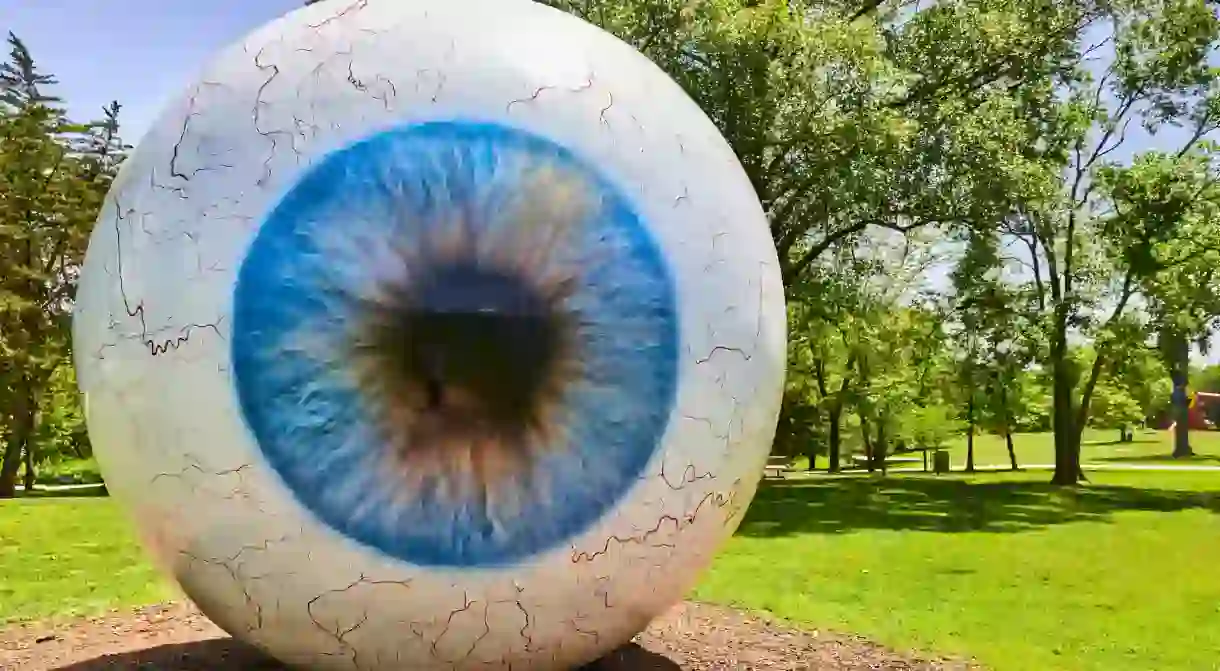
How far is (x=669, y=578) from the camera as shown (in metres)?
4.26

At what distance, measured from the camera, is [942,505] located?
18672 millimetres

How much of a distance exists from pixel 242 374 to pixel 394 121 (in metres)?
1.00

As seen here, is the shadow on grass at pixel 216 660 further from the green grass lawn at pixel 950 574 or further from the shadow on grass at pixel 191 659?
the green grass lawn at pixel 950 574

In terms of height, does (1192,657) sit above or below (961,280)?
below

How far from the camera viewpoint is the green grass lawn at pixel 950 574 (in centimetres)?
744

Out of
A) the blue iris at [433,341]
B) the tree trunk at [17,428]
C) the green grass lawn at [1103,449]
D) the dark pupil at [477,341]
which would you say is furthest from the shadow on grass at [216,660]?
the green grass lawn at [1103,449]

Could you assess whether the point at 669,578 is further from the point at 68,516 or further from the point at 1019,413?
the point at 1019,413

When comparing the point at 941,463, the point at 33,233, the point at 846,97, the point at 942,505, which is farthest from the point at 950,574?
the point at 941,463

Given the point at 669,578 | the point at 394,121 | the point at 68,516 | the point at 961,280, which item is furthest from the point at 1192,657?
the point at 961,280

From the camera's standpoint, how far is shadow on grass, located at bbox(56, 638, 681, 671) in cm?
533

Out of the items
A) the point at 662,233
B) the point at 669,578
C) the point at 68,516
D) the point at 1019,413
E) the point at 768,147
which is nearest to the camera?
the point at 662,233

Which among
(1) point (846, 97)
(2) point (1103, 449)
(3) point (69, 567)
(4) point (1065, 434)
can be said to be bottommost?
(3) point (69, 567)

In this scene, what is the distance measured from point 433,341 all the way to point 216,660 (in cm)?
275

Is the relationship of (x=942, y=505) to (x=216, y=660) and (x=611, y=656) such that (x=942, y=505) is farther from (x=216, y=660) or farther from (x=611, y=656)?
(x=216, y=660)
